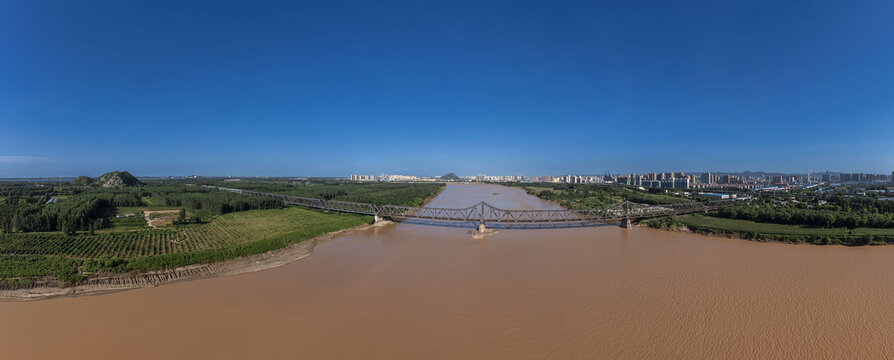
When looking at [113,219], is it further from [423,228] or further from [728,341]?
[728,341]

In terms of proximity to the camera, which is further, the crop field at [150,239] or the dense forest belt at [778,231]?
the dense forest belt at [778,231]

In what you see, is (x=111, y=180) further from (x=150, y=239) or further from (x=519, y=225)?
(x=519, y=225)

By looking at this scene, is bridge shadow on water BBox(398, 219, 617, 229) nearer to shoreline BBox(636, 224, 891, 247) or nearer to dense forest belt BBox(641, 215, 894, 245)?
shoreline BBox(636, 224, 891, 247)

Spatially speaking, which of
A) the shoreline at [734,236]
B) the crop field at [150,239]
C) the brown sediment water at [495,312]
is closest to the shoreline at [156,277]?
the brown sediment water at [495,312]

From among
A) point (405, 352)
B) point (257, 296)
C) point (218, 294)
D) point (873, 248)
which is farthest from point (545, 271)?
point (873, 248)

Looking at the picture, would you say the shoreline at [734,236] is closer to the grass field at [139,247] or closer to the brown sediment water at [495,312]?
the brown sediment water at [495,312]
